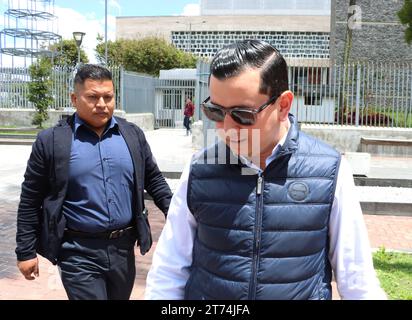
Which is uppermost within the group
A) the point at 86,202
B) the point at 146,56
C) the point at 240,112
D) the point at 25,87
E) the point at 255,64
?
the point at 146,56

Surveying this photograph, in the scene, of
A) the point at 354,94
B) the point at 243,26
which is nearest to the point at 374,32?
the point at 354,94

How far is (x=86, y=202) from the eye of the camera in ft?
9.04

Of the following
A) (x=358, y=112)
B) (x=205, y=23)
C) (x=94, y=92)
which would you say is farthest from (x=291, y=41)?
(x=94, y=92)

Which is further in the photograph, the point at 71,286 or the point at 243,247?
the point at 71,286

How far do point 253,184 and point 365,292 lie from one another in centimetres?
50

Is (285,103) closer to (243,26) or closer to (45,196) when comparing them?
(45,196)

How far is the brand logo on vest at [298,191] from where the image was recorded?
65.6 inches

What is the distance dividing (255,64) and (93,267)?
1.57 m

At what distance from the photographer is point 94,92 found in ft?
9.41

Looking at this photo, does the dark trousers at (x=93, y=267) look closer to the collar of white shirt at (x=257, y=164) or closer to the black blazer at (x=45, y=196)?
the black blazer at (x=45, y=196)

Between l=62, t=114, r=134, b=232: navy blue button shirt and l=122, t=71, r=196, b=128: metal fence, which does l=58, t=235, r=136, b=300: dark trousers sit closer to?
l=62, t=114, r=134, b=232: navy blue button shirt

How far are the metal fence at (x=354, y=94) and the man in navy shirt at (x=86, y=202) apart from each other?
12568 mm
